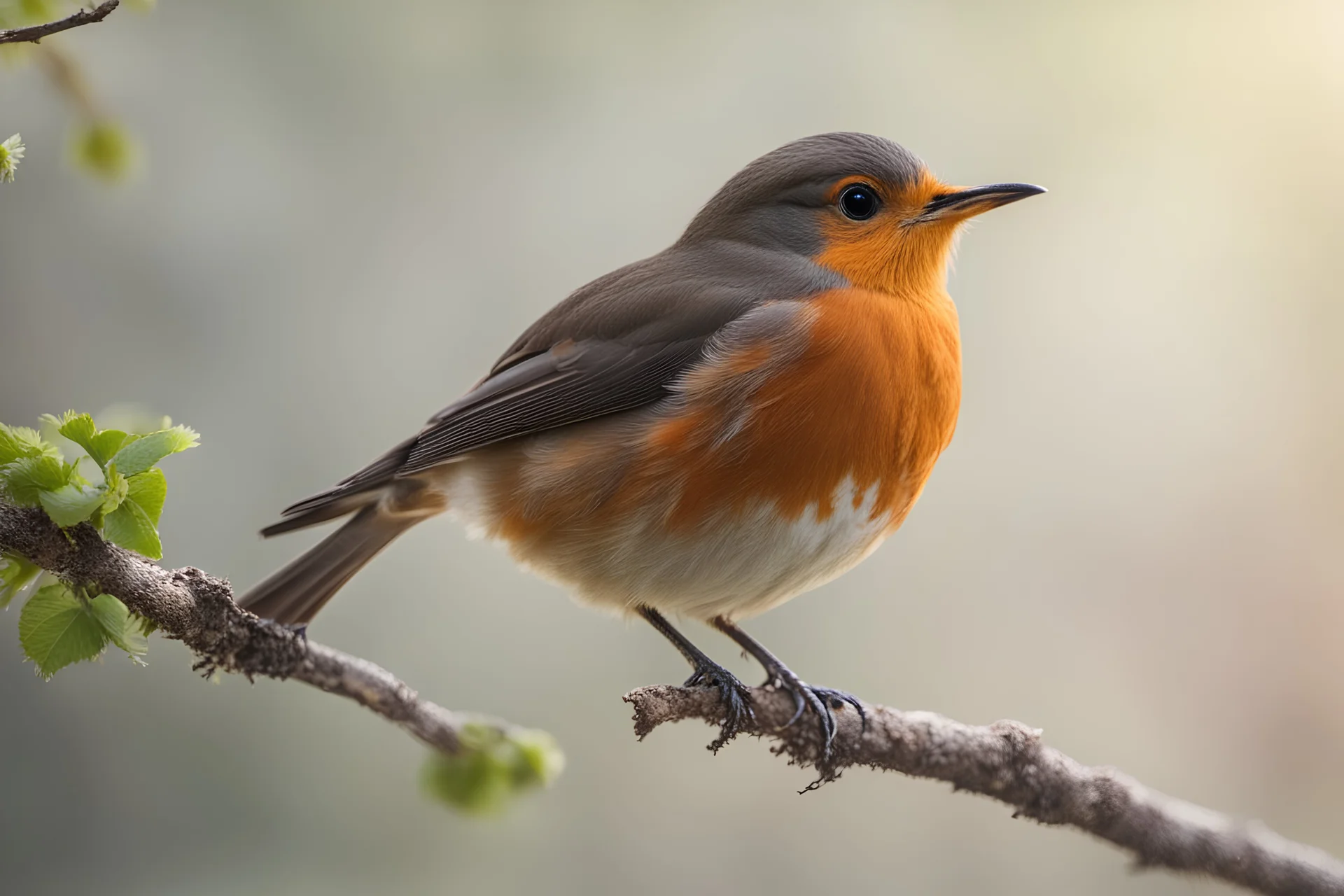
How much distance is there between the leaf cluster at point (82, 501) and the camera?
1532 mm

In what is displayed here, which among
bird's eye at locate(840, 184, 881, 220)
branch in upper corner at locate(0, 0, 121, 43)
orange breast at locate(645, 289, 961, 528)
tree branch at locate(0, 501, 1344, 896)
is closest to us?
branch in upper corner at locate(0, 0, 121, 43)

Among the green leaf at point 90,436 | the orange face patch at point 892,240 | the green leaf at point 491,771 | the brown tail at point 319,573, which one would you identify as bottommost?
the green leaf at point 491,771

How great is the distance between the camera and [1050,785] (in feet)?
9.30

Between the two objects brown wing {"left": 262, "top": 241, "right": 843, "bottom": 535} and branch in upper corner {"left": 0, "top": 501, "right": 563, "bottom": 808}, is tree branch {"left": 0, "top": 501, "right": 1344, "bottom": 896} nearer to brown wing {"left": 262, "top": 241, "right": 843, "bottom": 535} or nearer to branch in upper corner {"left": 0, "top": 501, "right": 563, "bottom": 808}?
branch in upper corner {"left": 0, "top": 501, "right": 563, "bottom": 808}

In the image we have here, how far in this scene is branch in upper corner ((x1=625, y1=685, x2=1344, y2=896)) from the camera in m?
2.81

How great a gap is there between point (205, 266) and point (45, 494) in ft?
9.79

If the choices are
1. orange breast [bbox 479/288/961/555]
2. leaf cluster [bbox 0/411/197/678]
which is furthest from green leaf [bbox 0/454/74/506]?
orange breast [bbox 479/288/961/555]

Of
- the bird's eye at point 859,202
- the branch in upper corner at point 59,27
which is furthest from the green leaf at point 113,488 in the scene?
the bird's eye at point 859,202

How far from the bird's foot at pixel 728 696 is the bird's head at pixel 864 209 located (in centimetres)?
103

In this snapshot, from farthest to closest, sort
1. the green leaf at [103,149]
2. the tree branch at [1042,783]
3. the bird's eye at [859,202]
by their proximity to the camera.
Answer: the bird's eye at [859,202], the tree branch at [1042,783], the green leaf at [103,149]

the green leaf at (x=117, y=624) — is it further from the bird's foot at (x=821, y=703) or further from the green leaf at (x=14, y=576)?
the bird's foot at (x=821, y=703)

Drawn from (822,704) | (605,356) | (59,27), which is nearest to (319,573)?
(605,356)

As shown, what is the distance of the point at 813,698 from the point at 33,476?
1.87m

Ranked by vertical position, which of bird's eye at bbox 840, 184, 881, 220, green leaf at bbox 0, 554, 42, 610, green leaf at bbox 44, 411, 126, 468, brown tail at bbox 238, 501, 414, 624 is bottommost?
green leaf at bbox 0, 554, 42, 610
